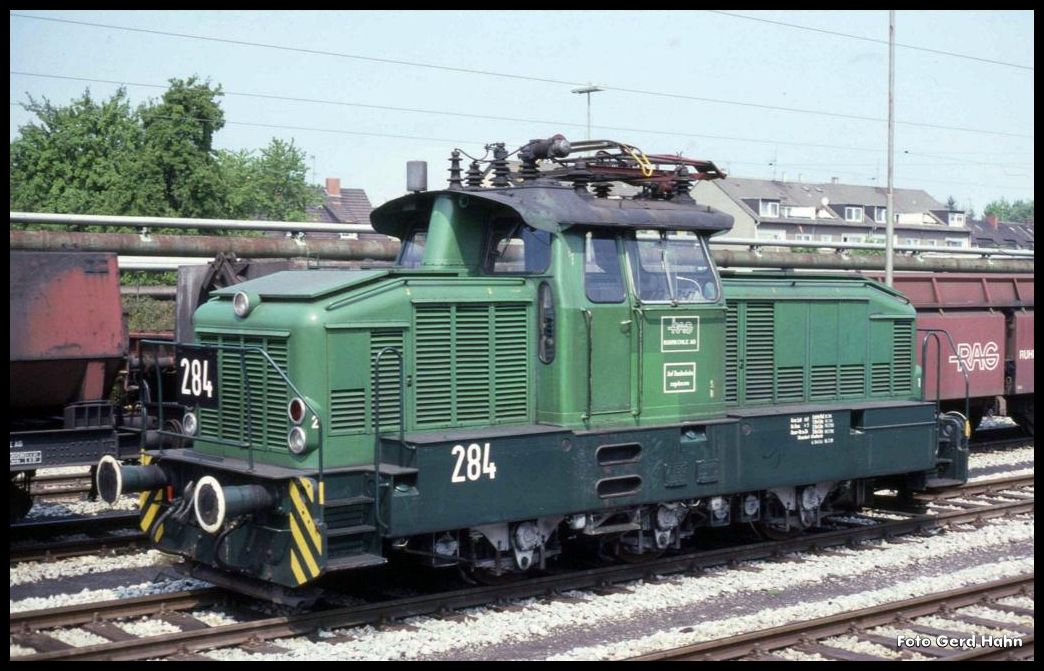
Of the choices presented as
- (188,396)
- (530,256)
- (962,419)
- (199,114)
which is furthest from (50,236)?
(199,114)

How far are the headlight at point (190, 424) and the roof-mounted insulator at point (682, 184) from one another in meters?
4.56

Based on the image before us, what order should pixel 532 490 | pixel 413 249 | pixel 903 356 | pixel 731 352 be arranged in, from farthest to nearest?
1. pixel 903 356
2. pixel 731 352
3. pixel 413 249
4. pixel 532 490

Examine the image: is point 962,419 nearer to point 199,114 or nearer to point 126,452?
point 126,452

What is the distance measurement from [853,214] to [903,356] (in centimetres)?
7413

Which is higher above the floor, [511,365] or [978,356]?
[511,365]

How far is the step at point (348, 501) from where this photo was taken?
26.2 feet

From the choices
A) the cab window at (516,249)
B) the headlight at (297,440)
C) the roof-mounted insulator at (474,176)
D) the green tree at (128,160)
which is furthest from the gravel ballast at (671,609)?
the green tree at (128,160)

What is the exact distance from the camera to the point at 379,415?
27.7 feet

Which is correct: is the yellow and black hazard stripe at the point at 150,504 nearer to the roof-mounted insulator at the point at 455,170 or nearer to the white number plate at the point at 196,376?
the white number plate at the point at 196,376

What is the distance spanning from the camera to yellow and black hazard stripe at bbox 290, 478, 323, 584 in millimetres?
7824

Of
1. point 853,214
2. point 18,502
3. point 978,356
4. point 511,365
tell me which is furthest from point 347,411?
point 853,214

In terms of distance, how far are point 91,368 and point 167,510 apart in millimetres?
3304

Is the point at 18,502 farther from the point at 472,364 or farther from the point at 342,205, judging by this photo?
the point at 342,205

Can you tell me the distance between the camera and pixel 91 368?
11.5 meters
